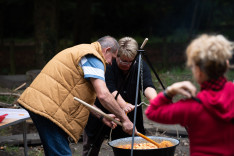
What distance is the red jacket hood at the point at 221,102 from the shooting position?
2.19 meters

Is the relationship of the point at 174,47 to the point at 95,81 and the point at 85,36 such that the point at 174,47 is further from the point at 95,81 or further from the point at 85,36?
the point at 95,81

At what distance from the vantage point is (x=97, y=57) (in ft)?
11.3

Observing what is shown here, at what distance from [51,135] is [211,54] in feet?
6.20

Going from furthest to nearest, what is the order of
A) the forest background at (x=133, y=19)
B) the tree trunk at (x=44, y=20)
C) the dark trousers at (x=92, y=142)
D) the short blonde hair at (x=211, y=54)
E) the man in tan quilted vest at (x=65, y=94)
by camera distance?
1. the forest background at (x=133, y=19)
2. the tree trunk at (x=44, y=20)
3. the dark trousers at (x=92, y=142)
4. the man in tan quilted vest at (x=65, y=94)
5. the short blonde hair at (x=211, y=54)

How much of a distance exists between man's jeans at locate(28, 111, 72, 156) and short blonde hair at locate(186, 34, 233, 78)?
1.72 meters

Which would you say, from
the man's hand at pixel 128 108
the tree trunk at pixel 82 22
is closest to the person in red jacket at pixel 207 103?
the man's hand at pixel 128 108

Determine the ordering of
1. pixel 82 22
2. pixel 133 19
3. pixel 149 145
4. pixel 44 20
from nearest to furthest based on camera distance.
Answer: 1. pixel 149 145
2. pixel 44 20
3. pixel 82 22
4. pixel 133 19

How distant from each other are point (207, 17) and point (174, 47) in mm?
8310

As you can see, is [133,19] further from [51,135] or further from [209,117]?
[209,117]

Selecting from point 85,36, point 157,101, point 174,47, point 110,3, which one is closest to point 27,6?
point 110,3

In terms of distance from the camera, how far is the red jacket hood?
2.19m

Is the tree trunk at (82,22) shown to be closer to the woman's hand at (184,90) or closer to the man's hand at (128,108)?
the man's hand at (128,108)

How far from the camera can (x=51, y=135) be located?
3551 mm

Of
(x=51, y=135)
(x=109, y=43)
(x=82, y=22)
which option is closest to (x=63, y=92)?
(x=51, y=135)
